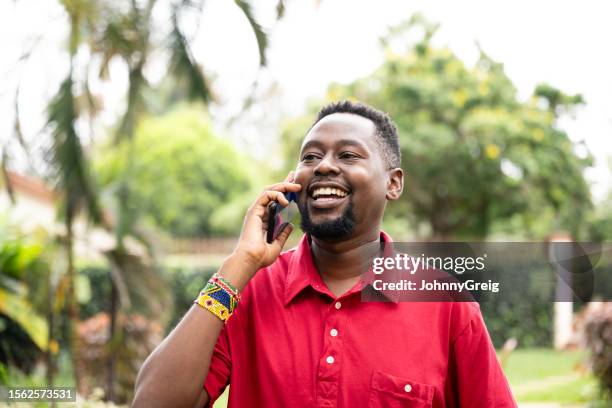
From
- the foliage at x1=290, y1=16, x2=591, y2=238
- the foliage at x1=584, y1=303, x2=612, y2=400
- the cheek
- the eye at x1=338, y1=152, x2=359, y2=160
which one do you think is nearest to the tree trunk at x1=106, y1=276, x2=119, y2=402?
the foliage at x1=584, y1=303, x2=612, y2=400

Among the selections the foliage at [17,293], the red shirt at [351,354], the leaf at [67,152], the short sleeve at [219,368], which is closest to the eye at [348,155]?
the red shirt at [351,354]

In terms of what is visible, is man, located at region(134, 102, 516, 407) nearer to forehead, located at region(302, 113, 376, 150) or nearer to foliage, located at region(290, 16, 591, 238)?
forehead, located at region(302, 113, 376, 150)

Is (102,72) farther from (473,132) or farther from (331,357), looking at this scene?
(473,132)

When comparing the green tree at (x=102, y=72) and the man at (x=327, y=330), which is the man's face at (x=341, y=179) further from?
the green tree at (x=102, y=72)

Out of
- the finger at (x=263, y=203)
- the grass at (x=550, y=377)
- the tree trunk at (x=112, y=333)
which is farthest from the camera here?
the grass at (x=550, y=377)

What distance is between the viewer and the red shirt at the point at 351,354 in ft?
6.68

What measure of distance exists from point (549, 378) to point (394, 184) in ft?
34.1

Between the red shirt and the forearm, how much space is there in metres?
0.10

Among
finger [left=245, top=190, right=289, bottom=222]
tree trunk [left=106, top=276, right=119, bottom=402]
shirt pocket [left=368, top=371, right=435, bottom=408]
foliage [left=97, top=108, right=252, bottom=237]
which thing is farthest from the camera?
foliage [left=97, top=108, right=252, bottom=237]

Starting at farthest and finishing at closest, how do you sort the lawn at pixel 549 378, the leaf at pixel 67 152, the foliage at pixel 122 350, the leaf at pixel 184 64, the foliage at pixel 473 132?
the foliage at pixel 473 132, the lawn at pixel 549 378, the foliage at pixel 122 350, the leaf at pixel 184 64, the leaf at pixel 67 152

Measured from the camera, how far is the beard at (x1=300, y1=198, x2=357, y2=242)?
2213 mm

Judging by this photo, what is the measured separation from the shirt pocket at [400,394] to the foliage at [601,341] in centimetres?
656

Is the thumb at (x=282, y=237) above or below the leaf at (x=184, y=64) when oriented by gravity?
below

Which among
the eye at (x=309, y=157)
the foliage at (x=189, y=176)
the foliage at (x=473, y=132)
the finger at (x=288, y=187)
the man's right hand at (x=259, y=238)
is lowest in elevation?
the man's right hand at (x=259, y=238)
